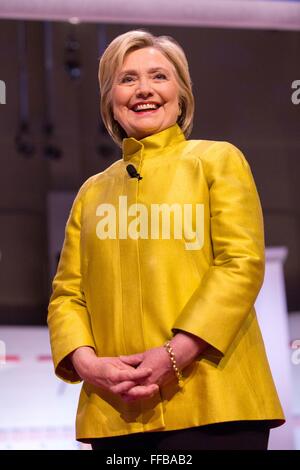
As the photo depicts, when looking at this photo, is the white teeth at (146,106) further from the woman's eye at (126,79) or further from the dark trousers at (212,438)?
the dark trousers at (212,438)

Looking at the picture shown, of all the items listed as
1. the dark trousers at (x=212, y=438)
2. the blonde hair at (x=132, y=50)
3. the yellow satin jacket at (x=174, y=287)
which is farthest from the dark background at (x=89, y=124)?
the dark trousers at (x=212, y=438)

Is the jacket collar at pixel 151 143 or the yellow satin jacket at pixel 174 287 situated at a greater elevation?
the jacket collar at pixel 151 143

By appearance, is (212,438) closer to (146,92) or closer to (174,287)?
(174,287)

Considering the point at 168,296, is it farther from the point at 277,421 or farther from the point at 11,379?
the point at 11,379

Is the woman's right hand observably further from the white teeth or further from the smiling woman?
the white teeth

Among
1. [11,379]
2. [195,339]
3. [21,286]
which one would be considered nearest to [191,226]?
[195,339]

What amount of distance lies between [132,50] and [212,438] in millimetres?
696

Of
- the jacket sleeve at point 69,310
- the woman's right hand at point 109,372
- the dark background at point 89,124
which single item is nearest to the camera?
the woman's right hand at point 109,372

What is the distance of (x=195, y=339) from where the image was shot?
1.30m

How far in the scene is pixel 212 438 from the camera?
1293 mm

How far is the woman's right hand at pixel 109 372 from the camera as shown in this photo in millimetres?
1277

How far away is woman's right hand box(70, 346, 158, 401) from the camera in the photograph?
50.3 inches

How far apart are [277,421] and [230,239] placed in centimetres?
31

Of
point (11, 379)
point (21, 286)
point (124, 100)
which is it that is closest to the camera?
point (124, 100)
